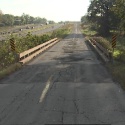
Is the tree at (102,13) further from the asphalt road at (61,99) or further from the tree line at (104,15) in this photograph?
the asphalt road at (61,99)

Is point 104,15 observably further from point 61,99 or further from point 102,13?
point 61,99

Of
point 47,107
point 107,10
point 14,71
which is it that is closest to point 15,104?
point 47,107

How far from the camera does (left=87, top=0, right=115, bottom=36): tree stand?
2625 inches

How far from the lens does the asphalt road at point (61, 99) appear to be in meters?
7.46

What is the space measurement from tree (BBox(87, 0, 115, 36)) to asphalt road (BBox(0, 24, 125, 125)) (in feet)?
180

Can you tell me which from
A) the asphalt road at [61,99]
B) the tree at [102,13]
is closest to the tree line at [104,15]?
the tree at [102,13]

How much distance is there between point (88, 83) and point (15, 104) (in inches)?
163

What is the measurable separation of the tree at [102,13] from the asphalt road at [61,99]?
5476 cm

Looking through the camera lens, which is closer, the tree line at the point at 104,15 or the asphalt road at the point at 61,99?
the asphalt road at the point at 61,99

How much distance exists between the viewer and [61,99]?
30.7ft

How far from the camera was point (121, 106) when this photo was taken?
8586 mm

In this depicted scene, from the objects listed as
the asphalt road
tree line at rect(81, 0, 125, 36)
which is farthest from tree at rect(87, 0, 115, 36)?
the asphalt road

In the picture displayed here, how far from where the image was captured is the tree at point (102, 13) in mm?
66688

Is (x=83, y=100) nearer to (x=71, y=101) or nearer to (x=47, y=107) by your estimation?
(x=71, y=101)
